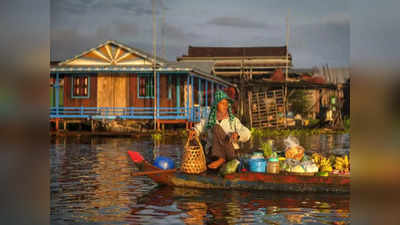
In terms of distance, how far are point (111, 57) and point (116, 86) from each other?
143 cm

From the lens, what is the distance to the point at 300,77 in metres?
34.3

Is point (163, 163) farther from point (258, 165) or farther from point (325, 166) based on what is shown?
point (325, 166)

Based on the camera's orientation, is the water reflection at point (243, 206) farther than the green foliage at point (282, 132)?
No

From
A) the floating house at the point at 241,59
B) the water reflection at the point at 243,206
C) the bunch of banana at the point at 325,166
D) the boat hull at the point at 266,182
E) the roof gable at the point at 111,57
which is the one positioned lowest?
the water reflection at the point at 243,206

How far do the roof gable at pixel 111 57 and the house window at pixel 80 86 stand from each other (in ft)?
2.36

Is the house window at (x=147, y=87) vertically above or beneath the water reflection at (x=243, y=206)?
above

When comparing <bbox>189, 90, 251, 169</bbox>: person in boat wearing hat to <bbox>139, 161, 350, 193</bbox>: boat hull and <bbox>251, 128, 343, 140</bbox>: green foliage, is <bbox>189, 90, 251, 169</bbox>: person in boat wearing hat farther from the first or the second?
<bbox>251, 128, 343, 140</bbox>: green foliage

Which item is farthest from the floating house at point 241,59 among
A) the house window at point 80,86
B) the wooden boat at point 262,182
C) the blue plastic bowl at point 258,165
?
Answer: the wooden boat at point 262,182

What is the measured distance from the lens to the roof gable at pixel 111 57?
23438mm

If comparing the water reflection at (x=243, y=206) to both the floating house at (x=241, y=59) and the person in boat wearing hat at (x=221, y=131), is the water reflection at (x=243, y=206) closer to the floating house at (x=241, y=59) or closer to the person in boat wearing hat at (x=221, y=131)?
the person in boat wearing hat at (x=221, y=131)

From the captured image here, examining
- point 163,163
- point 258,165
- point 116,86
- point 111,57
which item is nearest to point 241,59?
point 111,57

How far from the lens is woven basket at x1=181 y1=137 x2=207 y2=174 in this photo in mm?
7461

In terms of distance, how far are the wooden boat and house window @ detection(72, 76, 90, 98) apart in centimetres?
1698
